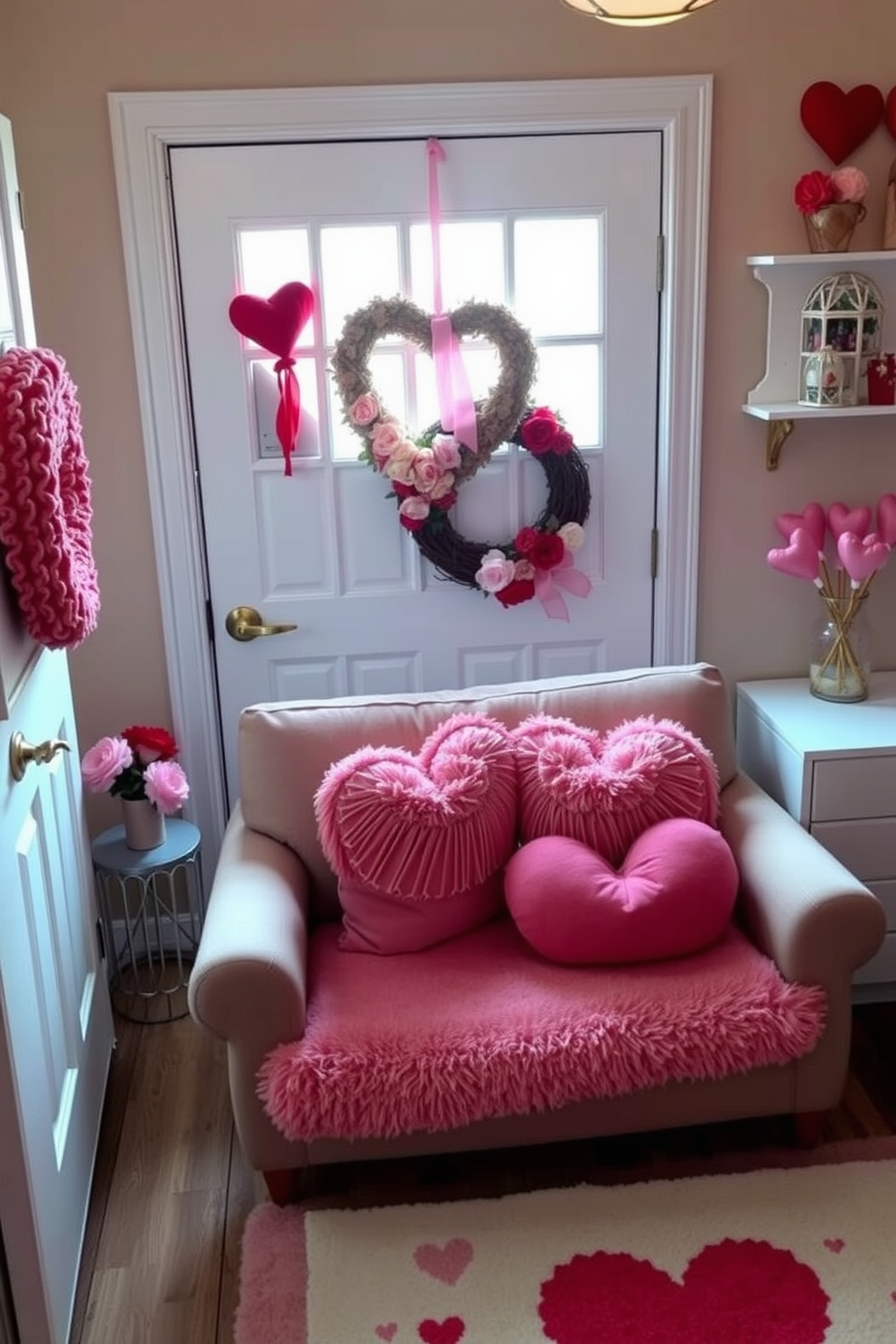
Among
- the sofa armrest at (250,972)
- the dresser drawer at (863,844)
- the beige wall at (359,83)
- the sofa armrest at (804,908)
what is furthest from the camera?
the dresser drawer at (863,844)

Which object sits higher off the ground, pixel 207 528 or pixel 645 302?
pixel 645 302

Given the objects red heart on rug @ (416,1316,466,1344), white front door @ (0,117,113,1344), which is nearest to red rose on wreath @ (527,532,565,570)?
white front door @ (0,117,113,1344)

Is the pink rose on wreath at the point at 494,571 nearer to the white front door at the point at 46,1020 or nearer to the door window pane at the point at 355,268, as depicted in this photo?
the door window pane at the point at 355,268

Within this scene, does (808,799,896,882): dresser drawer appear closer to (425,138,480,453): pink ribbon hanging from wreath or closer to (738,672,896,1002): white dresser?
(738,672,896,1002): white dresser

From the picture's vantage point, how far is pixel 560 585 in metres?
2.84

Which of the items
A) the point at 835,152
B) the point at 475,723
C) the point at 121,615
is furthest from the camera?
the point at 121,615

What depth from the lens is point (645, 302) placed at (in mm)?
2721

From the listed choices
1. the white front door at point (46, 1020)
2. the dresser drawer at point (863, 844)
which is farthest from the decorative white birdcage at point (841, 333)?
the white front door at point (46, 1020)

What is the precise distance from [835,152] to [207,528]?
1573mm

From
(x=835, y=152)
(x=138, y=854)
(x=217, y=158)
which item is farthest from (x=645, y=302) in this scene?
(x=138, y=854)

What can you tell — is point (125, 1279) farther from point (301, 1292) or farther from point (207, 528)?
point (207, 528)

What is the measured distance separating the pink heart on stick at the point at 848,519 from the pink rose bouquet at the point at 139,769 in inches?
61.3

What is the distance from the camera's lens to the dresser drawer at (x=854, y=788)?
2545mm

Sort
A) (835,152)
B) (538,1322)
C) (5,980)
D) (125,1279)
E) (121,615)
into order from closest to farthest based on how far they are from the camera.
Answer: (5,980)
(538,1322)
(125,1279)
(835,152)
(121,615)
